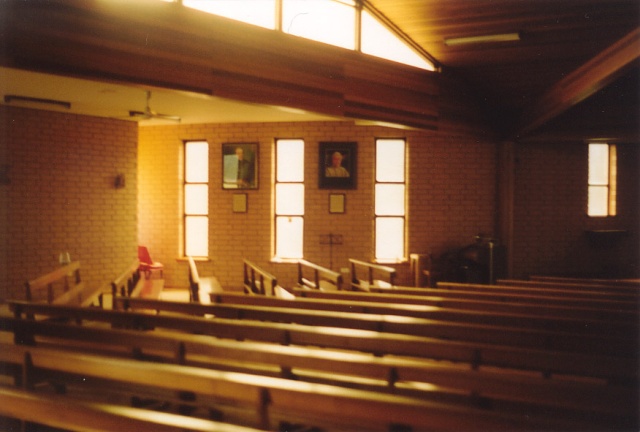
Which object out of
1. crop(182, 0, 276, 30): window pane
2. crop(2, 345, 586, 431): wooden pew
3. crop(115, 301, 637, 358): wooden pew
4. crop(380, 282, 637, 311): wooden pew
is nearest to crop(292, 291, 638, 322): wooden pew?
crop(380, 282, 637, 311): wooden pew

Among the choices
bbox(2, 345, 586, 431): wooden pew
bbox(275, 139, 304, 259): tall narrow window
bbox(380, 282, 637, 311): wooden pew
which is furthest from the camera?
bbox(275, 139, 304, 259): tall narrow window

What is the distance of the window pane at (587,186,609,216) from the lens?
8.47 metres

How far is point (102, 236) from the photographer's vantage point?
7.64m

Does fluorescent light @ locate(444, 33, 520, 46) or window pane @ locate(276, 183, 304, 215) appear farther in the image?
window pane @ locate(276, 183, 304, 215)

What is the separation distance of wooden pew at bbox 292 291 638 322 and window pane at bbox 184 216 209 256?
14.6 feet

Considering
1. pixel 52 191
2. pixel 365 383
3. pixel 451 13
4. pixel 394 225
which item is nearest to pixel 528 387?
pixel 365 383

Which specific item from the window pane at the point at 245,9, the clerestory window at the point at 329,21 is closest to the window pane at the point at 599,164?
the clerestory window at the point at 329,21

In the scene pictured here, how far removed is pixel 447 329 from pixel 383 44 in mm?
4295

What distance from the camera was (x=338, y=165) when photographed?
8047mm

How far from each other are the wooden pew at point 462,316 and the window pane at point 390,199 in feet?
14.3

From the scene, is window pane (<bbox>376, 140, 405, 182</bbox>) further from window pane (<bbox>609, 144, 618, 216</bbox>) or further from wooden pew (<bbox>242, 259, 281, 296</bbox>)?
window pane (<bbox>609, 144, 618, 216</bbox>)

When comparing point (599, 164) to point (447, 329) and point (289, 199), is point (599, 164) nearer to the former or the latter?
point (289, 199)

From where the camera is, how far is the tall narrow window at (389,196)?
8.19 m

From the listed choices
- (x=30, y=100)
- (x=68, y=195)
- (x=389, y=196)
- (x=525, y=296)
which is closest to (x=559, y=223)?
(x=389, y=196)
